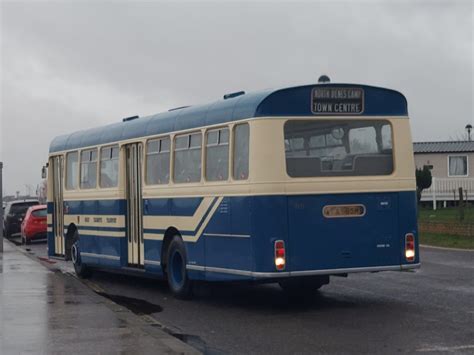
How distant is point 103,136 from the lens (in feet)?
64.2

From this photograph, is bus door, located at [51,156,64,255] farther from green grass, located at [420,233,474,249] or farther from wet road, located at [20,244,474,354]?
green grass, located at [420,233,474,249]

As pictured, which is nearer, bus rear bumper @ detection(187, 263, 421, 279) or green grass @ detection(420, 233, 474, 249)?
bus rear bumper @ detection(187, 263, 421, 279)

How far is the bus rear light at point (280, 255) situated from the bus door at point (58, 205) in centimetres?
966

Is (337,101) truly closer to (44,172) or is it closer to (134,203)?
(134,203)

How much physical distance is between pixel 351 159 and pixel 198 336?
3.64m

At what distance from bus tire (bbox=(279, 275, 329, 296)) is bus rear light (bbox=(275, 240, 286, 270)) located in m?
1.41

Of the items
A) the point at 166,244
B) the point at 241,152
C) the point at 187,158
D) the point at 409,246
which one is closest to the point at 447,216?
the point at 166,244

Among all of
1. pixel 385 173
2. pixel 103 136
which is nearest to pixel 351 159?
pixel 385 173

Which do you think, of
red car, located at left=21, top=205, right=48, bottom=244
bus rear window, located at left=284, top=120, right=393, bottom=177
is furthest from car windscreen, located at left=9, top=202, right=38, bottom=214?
bus rear window, located at left=284, top=120, right=393, bottom=177

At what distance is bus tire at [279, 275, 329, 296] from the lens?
49.7 feet

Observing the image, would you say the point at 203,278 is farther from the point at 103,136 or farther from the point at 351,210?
the point at 103,136

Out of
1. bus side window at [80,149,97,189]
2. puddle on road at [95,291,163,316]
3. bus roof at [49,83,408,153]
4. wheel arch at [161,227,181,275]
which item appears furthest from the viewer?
bus side window at [80,149,97,189]

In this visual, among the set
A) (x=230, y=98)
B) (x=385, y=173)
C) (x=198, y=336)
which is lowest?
(x=198, y=336)

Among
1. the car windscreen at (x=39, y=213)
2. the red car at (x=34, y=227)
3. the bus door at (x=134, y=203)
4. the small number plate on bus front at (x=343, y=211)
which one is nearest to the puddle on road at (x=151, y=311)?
the bus door at (x=134, y=203)
